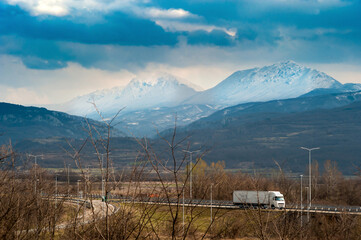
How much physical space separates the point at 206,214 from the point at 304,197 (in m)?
27.6

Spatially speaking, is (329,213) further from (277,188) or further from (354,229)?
(277,188)

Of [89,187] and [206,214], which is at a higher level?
[89,187]

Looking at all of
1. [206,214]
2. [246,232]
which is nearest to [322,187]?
[206,214]

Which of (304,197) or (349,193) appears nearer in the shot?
(304,197)

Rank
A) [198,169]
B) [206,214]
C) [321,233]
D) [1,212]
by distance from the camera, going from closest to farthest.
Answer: [1,212]
[321,233]
[206,214]
[198,169]

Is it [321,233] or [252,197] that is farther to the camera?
[252,197]

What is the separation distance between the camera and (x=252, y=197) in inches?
3214

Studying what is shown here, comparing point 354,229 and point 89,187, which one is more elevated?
point 89,187

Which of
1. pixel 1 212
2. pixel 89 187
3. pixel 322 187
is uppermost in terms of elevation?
pixel 89 187

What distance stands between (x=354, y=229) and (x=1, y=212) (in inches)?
1673

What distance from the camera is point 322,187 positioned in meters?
118

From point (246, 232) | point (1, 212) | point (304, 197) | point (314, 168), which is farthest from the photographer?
point (314, 168)

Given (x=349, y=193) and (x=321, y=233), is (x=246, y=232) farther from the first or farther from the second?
(x=349, y=193)

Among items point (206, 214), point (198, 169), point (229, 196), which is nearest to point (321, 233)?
point (206, 214)
